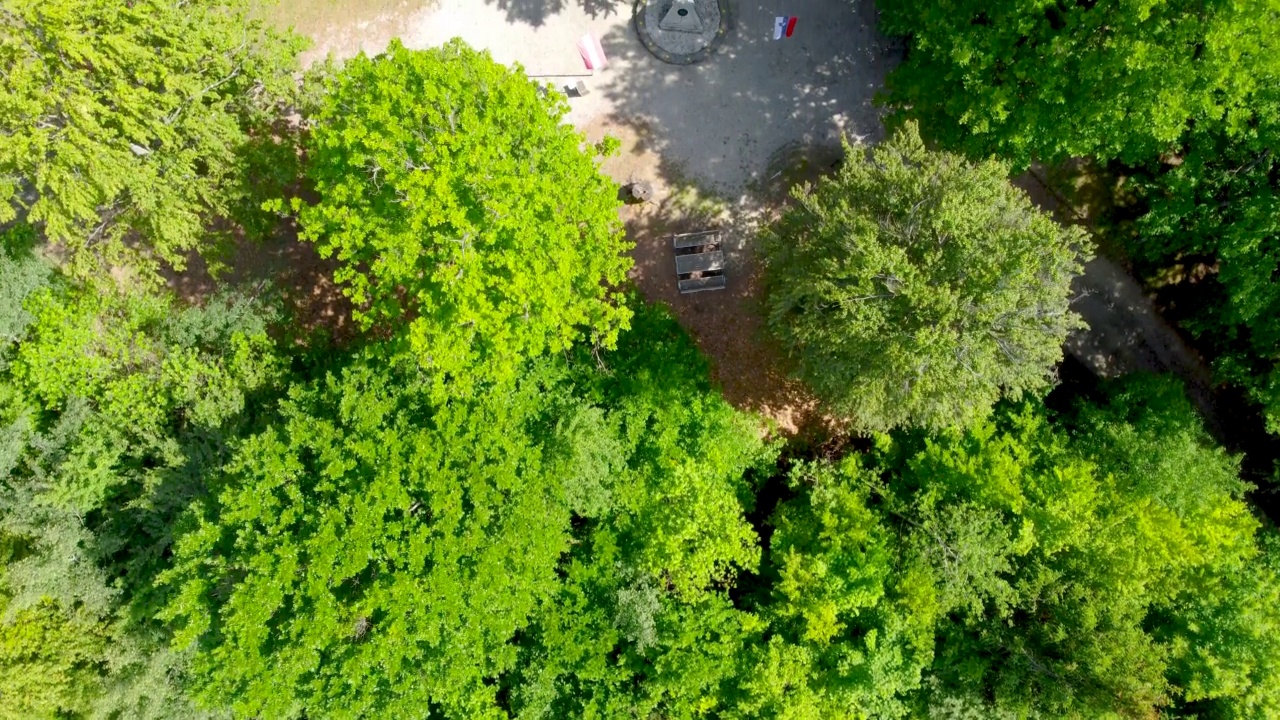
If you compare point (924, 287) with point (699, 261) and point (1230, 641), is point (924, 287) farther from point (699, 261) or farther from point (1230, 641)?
point (1230, 641)

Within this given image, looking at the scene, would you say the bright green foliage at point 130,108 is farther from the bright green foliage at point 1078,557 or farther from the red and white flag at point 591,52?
the bright green foliage at point 1078,557

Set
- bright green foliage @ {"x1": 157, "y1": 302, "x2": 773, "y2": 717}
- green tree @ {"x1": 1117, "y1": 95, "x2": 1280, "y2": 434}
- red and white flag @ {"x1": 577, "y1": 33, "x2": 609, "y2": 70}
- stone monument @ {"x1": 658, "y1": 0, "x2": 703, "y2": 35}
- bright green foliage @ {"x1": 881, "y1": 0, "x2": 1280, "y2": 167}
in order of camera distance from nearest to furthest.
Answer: bright green foliage @ {"x1": 881, "y1": 0, "x2": 1280, "y2": 167} < bright green foliage @ {"x1": 157, "y1": 302, "x2": 773, "y2": 717} < green tree @ {"x1": 1117, "y1": 95, "x2": 1280, "y2": 434} < red and white flag @ {"x1": 577, "y1": 33, "x2": 609, "y2": 70} < stone monument @ {"x1": 658, "y1": 0, "x2": 703, "y2": 35}

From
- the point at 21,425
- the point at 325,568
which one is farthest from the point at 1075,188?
the point at 21,425

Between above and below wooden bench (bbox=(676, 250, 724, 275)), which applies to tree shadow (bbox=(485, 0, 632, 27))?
above

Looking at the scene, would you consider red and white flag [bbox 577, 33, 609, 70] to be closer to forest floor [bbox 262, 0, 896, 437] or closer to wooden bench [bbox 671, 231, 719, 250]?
forest floor [bbox 262, 0, 896, 437]

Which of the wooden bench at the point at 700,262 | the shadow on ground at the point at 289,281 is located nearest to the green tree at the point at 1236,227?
the wooden bench at the point at 700,262

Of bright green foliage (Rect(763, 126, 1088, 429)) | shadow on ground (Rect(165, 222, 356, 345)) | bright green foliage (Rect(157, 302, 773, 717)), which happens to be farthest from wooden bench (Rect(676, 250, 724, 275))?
shadow on ground (Rect(165, 222, 356, 345))
